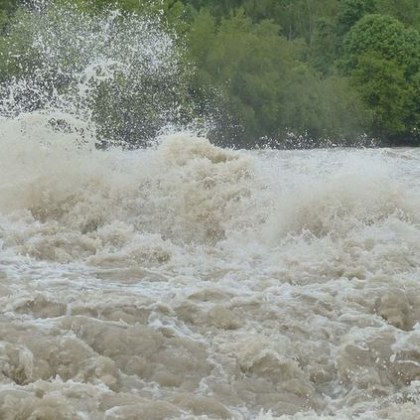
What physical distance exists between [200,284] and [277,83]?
2271 centimetres

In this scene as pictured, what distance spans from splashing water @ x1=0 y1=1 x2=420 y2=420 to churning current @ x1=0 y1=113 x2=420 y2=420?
2 centimetres

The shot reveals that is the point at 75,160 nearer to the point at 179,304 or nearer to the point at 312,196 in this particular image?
the point at 312,196

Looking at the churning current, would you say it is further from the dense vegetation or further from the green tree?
the green tree

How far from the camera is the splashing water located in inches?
246

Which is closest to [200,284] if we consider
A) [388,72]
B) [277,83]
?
[277,83]

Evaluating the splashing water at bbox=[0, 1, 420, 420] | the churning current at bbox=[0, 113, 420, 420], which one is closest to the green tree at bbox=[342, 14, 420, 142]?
the splashing water at bbox=[0, 1, 420, 420]

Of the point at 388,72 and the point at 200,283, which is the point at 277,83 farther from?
the point at 200,283

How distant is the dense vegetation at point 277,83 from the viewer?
27.8 metres

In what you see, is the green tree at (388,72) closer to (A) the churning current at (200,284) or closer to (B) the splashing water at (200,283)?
(B) the splashing water at (200,283)

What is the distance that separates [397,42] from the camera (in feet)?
109

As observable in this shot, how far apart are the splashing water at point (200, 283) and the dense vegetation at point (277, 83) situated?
40.0 ft

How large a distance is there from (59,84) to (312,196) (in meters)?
13.3

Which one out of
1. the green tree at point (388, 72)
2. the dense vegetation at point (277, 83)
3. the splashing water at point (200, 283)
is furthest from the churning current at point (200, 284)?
the green tree at point (388, 72)

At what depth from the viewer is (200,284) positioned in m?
8.20
